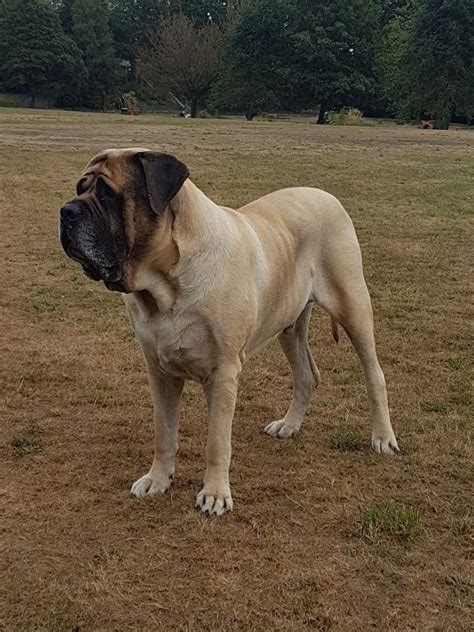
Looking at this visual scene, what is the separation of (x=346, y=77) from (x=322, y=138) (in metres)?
30.1

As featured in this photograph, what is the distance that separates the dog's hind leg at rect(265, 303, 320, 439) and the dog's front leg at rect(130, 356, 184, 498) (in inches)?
34.9

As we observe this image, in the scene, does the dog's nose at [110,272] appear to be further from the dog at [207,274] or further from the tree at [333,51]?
the tree at [333,51]

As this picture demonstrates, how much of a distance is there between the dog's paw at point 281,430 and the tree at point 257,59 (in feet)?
192

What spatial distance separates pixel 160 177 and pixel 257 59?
61.4 meters

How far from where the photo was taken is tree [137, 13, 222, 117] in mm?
63938

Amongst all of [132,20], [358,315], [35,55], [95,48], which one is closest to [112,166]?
[358,315]

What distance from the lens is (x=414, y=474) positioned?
420 cm

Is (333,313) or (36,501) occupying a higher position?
(333,313)

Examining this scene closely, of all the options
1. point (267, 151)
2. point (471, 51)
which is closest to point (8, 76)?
point (471, 51)

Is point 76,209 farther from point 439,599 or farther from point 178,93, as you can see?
point 178,93

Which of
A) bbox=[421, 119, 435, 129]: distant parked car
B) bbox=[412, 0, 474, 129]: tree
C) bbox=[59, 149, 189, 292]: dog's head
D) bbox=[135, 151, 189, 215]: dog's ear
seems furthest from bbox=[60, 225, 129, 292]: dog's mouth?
bbox=[412, 0, 474, 129]: tree

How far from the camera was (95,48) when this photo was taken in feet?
235

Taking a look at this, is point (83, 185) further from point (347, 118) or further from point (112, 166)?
point (347, 118)

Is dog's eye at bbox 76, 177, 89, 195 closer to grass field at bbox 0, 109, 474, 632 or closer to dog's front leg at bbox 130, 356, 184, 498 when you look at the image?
dog's front leg at bbox 130, 356, 184, 498
